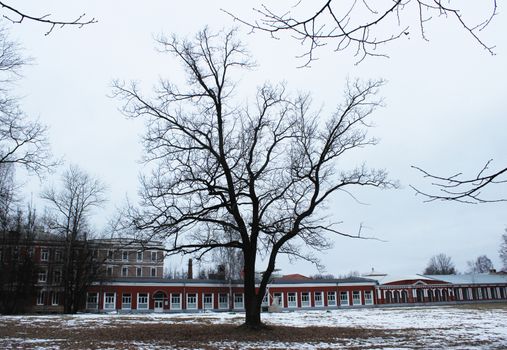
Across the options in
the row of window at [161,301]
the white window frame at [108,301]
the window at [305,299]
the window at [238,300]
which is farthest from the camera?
the window at [305,299]

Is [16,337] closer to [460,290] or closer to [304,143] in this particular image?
[304,143]

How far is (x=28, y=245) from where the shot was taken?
58.8 metres

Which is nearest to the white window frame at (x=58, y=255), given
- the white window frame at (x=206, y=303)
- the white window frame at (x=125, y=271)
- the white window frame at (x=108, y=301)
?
the white window frame at (x=108, y=301)

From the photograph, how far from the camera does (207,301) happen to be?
72062mm

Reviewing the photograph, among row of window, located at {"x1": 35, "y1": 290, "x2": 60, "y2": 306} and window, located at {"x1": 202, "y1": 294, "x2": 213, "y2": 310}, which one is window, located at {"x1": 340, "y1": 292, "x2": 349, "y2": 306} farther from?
row of window, located at {"x1": 35, "y1": 290, "x2": 60, "y2": 306}

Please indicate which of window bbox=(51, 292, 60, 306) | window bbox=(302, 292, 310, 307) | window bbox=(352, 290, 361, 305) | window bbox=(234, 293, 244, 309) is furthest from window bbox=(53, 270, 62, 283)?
window bbox=(352, 290, 361, 305)

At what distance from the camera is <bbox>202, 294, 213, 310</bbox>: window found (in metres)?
71.7

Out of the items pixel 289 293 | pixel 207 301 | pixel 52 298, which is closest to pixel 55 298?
pixel 52 298

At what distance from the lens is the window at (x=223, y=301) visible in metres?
72.8

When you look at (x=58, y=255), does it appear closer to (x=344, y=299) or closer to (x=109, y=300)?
(x=109, y=300)

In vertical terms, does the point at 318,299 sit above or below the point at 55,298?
below

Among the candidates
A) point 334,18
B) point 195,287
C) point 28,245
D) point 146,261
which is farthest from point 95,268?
→ point 334,18

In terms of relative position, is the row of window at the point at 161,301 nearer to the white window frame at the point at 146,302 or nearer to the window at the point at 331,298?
the white window frame at the point at 146,302

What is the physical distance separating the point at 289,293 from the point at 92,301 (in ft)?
97.1
